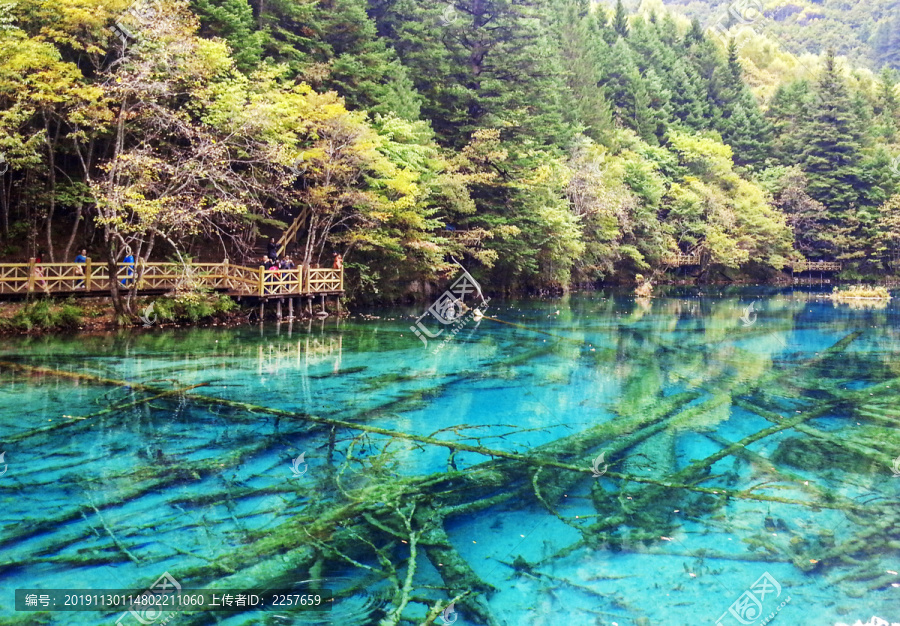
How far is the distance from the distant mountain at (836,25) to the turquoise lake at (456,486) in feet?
326

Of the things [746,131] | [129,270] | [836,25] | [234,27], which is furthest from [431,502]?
[836,25]

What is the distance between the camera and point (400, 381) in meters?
12.3

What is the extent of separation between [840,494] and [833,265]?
48.6 m

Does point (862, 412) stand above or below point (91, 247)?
below

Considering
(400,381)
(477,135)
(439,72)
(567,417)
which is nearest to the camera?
(567,417)

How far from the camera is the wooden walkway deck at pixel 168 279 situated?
648 inches

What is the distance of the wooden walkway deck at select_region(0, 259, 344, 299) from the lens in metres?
16.5

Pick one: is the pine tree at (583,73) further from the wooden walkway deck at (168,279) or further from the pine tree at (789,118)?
the wooden walkway deck at (168,279)

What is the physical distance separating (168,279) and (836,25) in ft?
388

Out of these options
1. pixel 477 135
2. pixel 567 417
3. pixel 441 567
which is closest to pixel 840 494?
pixel 567 417

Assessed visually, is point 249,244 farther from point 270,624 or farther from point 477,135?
point 270,624

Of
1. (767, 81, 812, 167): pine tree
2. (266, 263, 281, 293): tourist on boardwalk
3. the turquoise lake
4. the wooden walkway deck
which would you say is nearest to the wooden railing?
(767, 81, 812, 167): pine tree

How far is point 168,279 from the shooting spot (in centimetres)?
1858

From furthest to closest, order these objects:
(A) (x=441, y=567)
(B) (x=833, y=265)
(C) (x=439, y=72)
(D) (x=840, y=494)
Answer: (B) (x=833, y=265), (C) (x=439, y=72), (D) (x=840, y=494), (A) (x=441, y=567)
